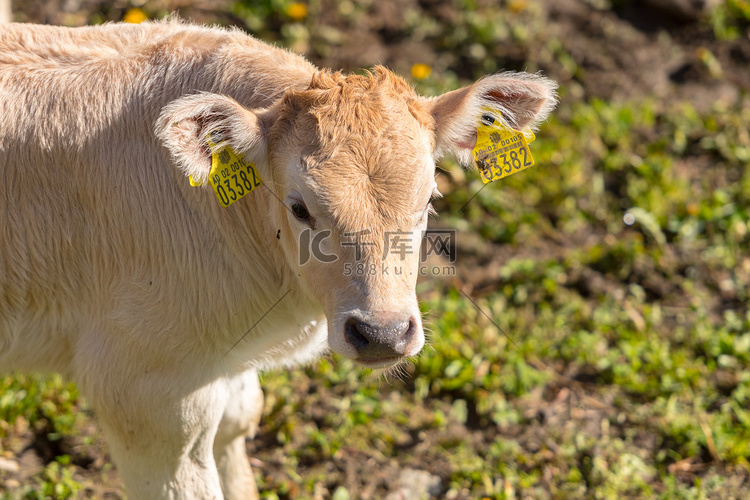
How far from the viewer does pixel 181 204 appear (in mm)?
3883

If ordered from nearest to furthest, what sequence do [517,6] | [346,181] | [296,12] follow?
[346,181]
[296,12]
[517,6]

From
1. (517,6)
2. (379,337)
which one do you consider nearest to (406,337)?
(379,337)

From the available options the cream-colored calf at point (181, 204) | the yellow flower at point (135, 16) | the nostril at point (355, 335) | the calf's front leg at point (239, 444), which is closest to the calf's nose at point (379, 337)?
the nostril at point (355, 335)

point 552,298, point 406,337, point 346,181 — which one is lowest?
point 552,298

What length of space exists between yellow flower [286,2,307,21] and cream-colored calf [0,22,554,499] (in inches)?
158

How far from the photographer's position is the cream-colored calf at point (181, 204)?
3.59 metres

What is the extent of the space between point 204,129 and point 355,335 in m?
1.23

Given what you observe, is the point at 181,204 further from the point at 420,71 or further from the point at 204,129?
the point at 420,71

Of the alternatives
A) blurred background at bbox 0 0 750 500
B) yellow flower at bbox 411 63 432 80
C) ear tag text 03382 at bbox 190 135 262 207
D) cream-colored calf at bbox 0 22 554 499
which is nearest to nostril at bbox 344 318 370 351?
cream-colored calf at bbox 0 22 554 499

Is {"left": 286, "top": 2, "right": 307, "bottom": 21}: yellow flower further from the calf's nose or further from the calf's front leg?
the calf's nose

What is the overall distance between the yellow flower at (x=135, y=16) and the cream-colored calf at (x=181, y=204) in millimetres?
3203

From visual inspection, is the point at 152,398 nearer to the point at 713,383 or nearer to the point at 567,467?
the point at 567,467

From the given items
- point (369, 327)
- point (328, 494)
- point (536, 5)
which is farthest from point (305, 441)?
point (536, 5)

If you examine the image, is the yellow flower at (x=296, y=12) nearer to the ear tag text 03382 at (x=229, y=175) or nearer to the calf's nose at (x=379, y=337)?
the ear tag text 03382 at (x=229, y=175)
